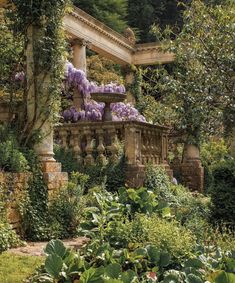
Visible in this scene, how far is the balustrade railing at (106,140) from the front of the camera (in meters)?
10.6

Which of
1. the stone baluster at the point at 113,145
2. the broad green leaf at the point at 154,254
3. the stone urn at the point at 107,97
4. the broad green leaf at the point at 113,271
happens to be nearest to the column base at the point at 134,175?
the stone baluster at the point at 113,145

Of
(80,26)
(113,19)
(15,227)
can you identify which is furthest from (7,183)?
(113,19)

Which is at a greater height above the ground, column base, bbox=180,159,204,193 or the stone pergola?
the stone pergola

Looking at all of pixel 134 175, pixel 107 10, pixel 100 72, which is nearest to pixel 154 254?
pixel 134 175

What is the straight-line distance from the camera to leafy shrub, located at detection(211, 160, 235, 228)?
879 centimetres

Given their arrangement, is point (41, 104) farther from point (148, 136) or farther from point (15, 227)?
point (148, 136)

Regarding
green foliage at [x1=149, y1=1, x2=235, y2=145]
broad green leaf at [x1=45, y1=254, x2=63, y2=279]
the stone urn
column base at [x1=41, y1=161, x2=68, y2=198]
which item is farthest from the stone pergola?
broad green leaf at [x1=45, y1=254, x2=63, y2=279]

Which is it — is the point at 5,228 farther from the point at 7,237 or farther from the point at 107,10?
the point at 107,10

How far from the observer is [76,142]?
1105 centimetres

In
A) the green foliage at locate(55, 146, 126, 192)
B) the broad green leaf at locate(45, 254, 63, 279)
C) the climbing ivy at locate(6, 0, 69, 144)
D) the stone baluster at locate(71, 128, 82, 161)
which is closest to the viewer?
the broad green leaf at locate(45, 254, 63, 279)

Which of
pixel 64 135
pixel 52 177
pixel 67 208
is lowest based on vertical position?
pixel 67 208

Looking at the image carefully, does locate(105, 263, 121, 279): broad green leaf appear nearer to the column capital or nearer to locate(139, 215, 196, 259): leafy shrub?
locate(139, 215, 196, 259): leafy shrub

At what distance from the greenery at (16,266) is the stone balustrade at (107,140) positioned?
5.09 meters

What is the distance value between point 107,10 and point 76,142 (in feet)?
68.8
